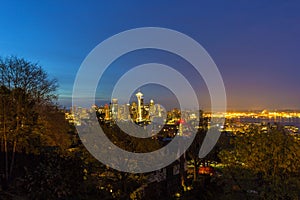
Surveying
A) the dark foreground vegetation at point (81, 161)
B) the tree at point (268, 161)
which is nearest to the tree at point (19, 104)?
the dark foreground vegetation at point (81, 161)

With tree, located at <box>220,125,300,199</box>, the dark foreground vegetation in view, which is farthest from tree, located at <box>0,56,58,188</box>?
tree, located at <box>220,125,300,199</box>

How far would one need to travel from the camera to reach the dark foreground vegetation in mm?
9734

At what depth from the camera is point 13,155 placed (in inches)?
604

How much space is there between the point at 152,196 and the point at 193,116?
34.0 feet

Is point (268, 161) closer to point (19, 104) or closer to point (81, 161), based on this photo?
point (81, 161)

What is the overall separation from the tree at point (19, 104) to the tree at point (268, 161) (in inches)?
392

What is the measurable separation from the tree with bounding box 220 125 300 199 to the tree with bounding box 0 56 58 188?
32.7 ft

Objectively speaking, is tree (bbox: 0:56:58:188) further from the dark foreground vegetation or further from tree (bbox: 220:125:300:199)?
tree (bbox: 220:125:300:199)

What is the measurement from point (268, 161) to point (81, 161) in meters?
7.54

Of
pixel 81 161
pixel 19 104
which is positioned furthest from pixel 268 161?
pixel 19 104

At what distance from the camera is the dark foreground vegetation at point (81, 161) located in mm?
9734

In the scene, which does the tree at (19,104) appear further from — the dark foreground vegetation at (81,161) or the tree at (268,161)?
the tree at (268,161)

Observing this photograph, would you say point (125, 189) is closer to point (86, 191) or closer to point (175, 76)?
point (86, 191)

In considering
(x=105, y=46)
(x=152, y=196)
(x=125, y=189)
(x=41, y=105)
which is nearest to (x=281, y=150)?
(x=125, y=189)
